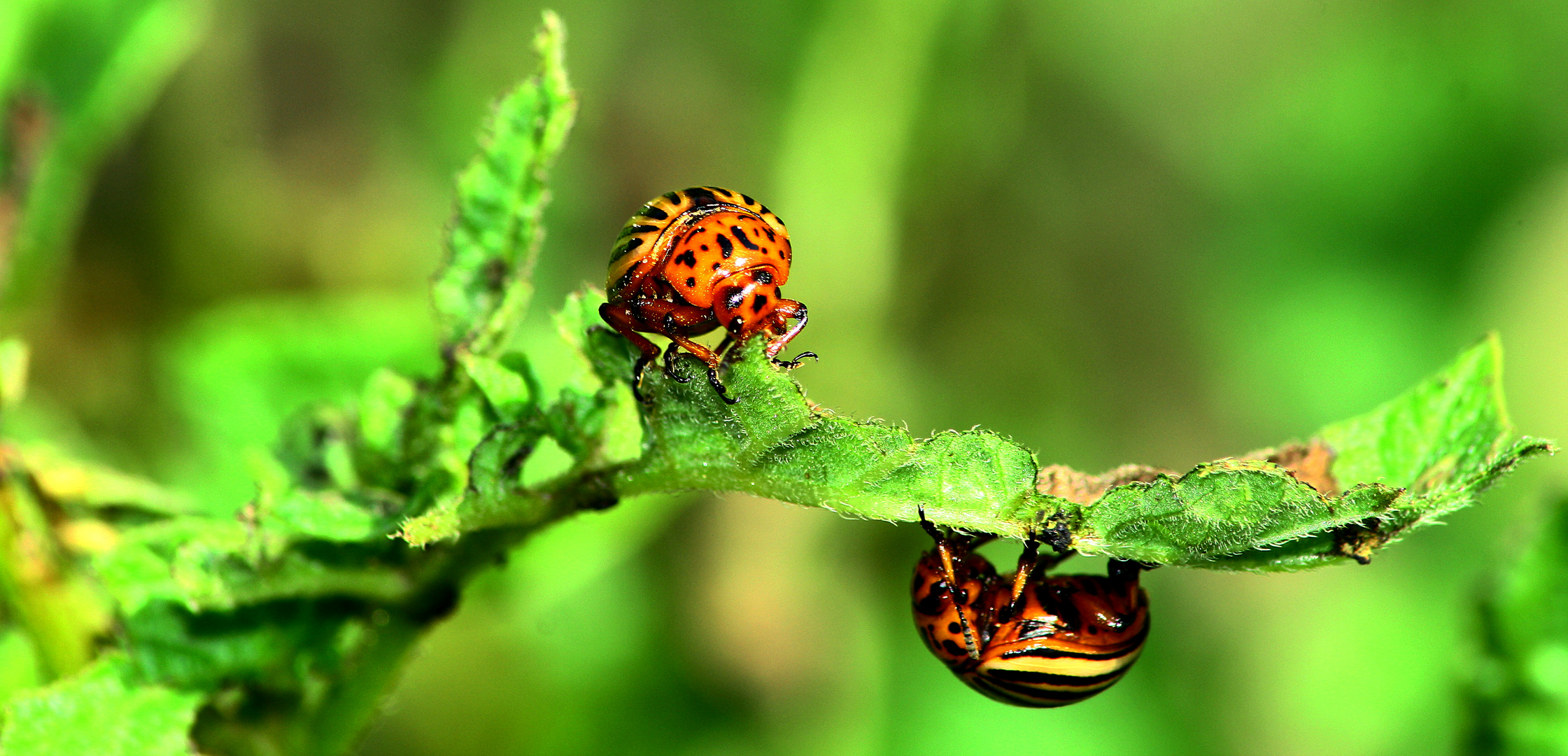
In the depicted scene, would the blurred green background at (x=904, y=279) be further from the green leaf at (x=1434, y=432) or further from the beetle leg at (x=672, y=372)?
the green leaf at (x=1434, y=432)

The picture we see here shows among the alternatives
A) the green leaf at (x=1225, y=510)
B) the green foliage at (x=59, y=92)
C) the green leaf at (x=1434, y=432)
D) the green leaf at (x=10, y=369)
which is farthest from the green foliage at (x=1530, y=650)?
the green foliage at (x=59, y=92)

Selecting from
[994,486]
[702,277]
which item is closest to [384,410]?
[702,277]

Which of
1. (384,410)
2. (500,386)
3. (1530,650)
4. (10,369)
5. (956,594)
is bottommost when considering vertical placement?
(1530,650)

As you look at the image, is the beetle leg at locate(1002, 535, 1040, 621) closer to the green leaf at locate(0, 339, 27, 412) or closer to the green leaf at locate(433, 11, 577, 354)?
the green leaf at locate(433, 11, 577, 354)

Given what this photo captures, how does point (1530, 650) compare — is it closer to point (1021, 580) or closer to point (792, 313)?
point (1021, 580)

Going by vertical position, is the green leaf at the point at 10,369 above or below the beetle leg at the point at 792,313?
above
